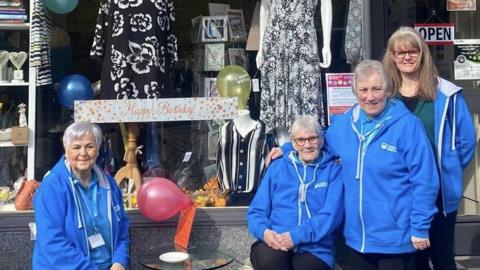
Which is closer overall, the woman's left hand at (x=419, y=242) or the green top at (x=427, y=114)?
the woman's left hand at (x=419, y=242)

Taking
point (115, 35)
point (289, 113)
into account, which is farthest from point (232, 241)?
point (115, 35)

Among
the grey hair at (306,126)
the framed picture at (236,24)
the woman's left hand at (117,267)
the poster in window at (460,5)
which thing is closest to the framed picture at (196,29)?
the framed picture at (236,24)

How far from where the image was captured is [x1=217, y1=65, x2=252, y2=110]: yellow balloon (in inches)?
185

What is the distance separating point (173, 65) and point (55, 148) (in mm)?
996

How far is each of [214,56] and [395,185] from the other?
2171 mm

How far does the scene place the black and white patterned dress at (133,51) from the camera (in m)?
4.56

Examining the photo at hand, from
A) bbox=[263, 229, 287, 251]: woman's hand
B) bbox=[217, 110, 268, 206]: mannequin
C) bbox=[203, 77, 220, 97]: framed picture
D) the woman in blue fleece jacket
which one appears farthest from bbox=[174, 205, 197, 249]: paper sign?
bbox=[203, 77, 220, 97]: framed picture

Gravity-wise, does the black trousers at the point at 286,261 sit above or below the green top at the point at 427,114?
below

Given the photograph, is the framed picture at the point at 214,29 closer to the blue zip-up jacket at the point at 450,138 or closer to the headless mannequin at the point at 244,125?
the headless mannequin at the point at 244,125

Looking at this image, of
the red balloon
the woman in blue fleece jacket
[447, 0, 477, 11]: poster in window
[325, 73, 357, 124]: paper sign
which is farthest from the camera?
[447, 0, 477, 11]: poster in window

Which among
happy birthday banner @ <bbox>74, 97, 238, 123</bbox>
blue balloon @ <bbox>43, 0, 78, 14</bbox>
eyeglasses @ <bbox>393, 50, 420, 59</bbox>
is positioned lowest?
happy birthday banner @ <bbox>74, 97, 238, 123</bbox>

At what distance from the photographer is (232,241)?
450cm

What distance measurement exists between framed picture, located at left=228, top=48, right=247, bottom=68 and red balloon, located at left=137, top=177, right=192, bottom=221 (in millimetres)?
1189

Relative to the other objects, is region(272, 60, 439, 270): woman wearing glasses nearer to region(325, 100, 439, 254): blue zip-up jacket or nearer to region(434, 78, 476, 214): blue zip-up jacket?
region(325, 100, 439, 254): blue zip-up jacket
